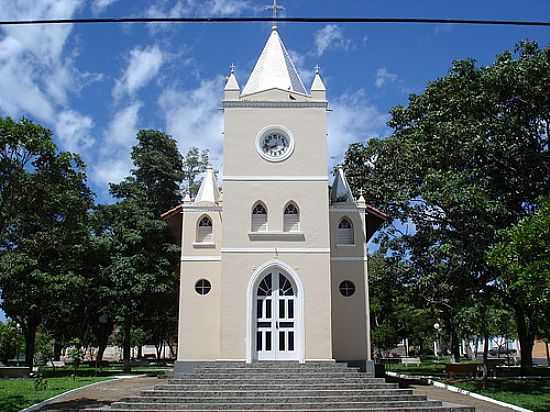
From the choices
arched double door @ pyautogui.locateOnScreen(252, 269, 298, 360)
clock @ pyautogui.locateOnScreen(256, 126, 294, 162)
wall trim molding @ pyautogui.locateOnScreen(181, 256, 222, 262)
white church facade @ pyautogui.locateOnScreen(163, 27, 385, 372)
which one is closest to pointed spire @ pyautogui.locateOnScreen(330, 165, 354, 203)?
white church facade @ pyautogui.locateOnScreen(163, 27, 385, 372)

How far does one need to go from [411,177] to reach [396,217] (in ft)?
6.91

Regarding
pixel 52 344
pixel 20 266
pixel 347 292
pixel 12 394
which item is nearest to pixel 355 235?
pixel 347 292

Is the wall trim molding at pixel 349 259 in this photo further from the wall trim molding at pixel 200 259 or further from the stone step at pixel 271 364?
the wall trim molding at pixel 200 259

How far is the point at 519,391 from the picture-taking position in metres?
20.1

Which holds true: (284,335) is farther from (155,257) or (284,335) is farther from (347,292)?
(155,257)

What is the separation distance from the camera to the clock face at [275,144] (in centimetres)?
2177

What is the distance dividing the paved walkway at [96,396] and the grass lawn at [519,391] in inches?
471

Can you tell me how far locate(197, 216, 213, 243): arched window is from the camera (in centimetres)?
2244

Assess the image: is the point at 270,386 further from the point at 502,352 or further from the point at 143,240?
the point at 502,352

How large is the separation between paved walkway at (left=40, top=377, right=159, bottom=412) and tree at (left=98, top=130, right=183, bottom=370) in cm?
666

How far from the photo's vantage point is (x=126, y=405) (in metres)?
14.8

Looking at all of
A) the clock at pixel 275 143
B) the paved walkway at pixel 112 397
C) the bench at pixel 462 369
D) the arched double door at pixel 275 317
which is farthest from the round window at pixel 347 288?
the bench at pixel 462 369

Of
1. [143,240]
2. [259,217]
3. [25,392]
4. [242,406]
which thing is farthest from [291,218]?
[143,240]

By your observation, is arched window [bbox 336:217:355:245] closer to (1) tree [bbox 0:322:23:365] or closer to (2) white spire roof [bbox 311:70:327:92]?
(2) white spire roof [bbox 311:70:327:92]
